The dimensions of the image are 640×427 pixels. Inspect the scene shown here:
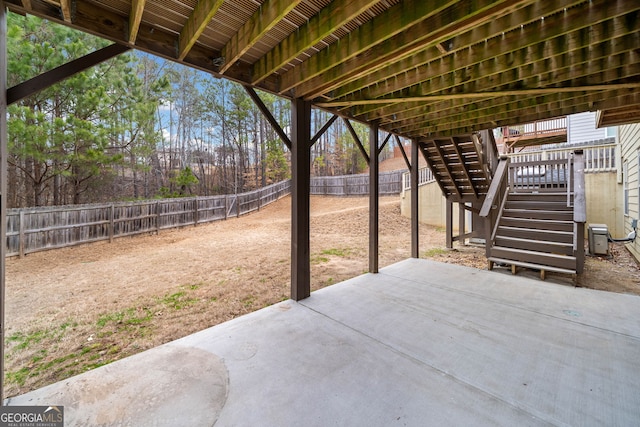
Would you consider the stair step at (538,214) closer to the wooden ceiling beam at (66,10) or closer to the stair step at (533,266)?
the stair step at (533,266)

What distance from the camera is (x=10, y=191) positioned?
7.65m

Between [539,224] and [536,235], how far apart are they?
0.32 meters

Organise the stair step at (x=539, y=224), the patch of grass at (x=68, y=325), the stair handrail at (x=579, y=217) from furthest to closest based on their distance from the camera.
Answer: the stair step at (x=539, y=224), the stair handrail at (x=579, y=217), the patch of grass at (x=68, y=325)

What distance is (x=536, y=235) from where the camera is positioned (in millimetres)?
4691

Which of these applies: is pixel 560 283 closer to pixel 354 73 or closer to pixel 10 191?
pixel 354 73

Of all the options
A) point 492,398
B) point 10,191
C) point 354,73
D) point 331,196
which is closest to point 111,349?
point 492,398

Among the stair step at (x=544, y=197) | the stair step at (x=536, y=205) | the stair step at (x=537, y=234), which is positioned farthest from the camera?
the stair step at (x=544, y=197)

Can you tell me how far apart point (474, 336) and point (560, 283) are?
2690 millimetres

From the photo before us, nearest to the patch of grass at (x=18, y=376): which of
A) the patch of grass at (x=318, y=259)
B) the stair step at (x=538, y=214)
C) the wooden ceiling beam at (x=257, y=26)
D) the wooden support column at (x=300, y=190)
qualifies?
the wooden support column at (x=300, y=190)

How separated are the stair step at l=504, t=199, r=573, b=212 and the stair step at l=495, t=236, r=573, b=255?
1.03 meters

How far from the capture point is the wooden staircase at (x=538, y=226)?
4141mm

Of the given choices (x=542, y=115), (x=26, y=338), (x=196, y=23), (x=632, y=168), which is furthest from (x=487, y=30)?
(x=632, y=168)

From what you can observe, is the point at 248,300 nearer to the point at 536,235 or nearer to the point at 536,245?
the point at 536,245

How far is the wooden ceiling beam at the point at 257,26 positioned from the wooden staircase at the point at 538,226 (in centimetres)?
460
